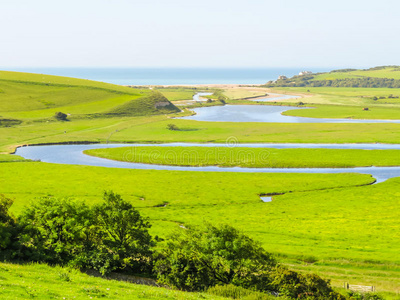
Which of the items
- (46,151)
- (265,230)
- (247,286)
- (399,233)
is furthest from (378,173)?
(46,151)

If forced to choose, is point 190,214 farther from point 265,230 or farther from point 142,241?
point 142,241

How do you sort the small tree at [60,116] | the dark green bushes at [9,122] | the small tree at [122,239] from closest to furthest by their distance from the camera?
the small tree at [122,239], the dark green bushes at [9,122], the small tree at [60,116]

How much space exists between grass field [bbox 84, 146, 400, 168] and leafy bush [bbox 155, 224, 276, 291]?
220 feet

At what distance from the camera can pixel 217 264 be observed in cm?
3753

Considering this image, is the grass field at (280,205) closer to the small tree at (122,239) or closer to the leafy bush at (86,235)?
the small tree at (122,239)

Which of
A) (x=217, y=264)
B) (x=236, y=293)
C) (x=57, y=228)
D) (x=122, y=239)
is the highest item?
(x=57, y=228)

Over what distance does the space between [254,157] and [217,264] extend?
250ft

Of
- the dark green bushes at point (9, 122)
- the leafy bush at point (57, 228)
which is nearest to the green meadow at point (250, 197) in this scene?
the leafy bush at point (57, 228)

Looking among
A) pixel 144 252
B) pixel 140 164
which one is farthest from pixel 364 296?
pixel 140 164

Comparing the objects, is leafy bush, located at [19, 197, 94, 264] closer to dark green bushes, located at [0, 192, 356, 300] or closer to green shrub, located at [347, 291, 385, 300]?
dark green bushes, located at [0, 192, 356, 300]

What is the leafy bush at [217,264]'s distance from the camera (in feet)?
120

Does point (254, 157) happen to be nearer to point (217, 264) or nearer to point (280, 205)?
point (280, 205)

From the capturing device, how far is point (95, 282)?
29.5 meters

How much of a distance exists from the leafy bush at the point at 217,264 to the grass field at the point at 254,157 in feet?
220
